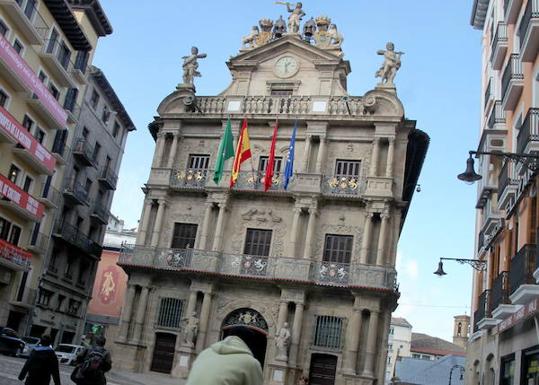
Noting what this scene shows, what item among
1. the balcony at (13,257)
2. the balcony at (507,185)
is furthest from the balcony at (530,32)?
the balcony at (13,257)

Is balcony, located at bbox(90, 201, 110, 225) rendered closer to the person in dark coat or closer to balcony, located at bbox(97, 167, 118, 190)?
balcony, located at bbox(97, 167, 118, 190)

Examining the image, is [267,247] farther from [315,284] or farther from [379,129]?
[379,129]

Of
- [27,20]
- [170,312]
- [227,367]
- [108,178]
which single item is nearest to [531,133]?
[227,367]

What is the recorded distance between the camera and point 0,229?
100 ft

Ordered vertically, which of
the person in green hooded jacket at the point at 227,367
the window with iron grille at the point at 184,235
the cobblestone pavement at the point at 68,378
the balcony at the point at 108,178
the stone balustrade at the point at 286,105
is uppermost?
the stone balustrade at the point at 286,105

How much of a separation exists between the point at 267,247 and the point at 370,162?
20.4 feet

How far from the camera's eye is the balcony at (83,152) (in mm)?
38156

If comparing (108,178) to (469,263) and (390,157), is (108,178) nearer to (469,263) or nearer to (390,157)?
(390,157)

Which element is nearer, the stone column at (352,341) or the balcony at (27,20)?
the stone column at (352,341)

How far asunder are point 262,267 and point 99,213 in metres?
16.4

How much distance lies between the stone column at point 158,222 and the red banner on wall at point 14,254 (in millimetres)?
5897

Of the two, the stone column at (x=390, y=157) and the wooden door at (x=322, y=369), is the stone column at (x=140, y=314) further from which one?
the stone column at (x=390, y=157)

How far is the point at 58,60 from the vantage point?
34125mm

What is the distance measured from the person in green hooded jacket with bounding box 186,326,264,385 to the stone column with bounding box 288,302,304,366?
2533 centimetres
